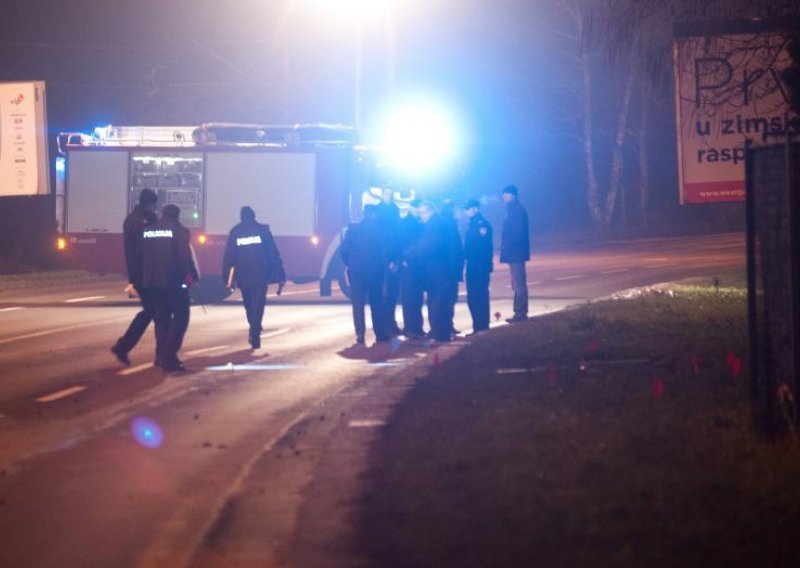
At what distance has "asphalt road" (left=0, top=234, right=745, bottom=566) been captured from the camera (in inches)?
328

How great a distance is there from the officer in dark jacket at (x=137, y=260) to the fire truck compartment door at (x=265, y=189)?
11.7 metres

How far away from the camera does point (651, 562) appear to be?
6500mm

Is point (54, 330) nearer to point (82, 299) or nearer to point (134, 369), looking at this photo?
point (134, 369)

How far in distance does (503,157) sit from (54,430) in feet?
184

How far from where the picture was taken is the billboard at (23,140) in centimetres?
3534

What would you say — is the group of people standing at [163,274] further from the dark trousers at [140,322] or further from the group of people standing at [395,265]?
the group of people standing at [395,265]

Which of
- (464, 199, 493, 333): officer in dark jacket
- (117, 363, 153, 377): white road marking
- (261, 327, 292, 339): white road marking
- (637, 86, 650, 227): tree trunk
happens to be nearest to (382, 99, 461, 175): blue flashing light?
(261, 327, 292, 339): white road marking

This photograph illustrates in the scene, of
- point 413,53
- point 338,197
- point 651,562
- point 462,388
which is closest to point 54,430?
point 462,388

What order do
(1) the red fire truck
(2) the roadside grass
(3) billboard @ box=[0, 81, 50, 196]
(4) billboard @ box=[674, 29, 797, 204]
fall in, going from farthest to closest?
1. (3) billboard @ box=[0, 81, 50, 196]
2. (1) the red fire truck
3. (4) billboard @ box=[674, 29, 797, 204]
4. (2) the roadside grass

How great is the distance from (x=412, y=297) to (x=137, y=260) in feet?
13.7

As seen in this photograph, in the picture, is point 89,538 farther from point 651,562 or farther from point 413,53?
point 413,53

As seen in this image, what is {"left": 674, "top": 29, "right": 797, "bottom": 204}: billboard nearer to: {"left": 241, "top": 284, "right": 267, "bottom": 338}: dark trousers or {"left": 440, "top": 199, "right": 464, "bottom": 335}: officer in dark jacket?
{"left": 440, "top": 199, "right": 464, "bottom": 335}: officer in dark jacket

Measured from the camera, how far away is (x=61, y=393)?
14633mm

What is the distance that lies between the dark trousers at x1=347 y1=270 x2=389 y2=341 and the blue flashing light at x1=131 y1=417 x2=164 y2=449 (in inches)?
263
